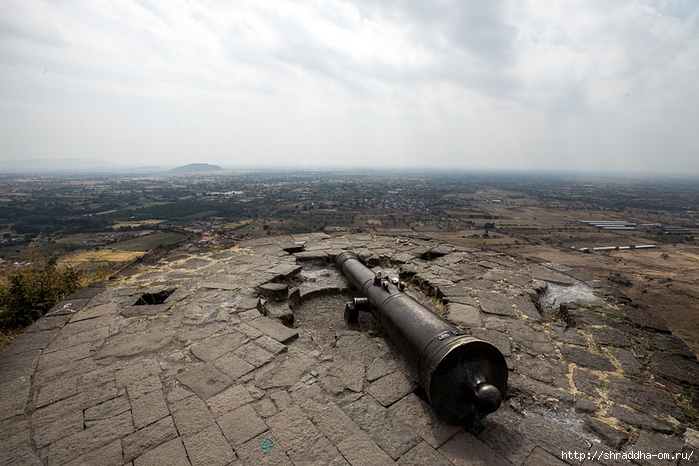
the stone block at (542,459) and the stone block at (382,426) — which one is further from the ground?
the stone block at (382,426)

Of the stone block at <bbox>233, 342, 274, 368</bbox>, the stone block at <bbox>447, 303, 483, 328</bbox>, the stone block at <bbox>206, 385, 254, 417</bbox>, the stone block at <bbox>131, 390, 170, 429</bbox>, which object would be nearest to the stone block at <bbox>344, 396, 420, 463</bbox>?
the stone block at <bbox>206, 385, 254, 417</bbox>

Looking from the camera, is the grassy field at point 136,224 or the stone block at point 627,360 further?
the grassy field at point 136,224

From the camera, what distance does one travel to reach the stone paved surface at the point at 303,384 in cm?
219

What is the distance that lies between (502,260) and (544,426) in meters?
4.73

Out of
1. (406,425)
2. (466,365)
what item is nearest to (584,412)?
(466,365)

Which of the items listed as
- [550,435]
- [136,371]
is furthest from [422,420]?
[136,371]

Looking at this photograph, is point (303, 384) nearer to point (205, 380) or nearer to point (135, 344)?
point (205, 380)

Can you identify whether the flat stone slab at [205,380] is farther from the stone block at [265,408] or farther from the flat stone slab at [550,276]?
the flat stone slab at [550,276]

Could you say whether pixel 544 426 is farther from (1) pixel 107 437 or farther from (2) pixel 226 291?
(2) pixel 226 291

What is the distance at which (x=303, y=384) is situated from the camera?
285 cm

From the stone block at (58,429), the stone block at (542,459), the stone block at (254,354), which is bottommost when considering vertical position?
the stone block at (542,459)

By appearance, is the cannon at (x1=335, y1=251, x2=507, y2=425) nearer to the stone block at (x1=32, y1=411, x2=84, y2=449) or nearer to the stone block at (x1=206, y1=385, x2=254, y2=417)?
the stone block at (x1=206, y1=385, x2=254, y2=417)

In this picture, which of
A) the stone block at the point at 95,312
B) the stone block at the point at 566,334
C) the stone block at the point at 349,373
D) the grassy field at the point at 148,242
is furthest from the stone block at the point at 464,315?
the grassy field at the point at 148,242

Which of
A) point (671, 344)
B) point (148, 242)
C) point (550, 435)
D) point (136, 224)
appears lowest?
point (136, 224)
